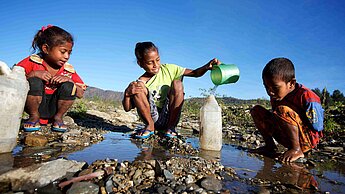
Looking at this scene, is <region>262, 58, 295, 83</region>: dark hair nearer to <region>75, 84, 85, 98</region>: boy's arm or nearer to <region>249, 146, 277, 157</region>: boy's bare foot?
<region>249, 146, 277, 157</region>: boy's bare foot

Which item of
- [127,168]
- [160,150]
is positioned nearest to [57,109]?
[160,150]

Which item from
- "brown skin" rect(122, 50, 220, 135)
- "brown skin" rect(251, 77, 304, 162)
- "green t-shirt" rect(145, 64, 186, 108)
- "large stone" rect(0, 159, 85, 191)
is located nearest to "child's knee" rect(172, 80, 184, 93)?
"brown skin" rect(122, 50, 220, 135)

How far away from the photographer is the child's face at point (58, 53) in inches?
135

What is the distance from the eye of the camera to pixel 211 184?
1663 millimetres

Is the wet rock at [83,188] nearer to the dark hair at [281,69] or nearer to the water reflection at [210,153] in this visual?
the water reflection at [210,153]

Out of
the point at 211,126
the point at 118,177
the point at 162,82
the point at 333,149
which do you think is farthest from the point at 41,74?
the point at 333,149

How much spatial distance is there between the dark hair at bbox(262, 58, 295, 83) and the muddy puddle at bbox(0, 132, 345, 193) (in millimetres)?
1053

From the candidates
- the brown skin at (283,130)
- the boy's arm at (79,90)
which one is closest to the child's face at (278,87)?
the brown skin at (283,130)

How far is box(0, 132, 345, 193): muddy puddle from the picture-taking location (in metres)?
1.84

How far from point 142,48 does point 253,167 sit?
2497 mm

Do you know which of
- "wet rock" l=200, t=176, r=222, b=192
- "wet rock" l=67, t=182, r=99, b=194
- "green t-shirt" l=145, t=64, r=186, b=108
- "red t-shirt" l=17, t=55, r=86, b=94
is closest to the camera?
"wet rock" l=67, t=182, r=99, b=194

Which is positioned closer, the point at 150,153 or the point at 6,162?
the point at 6,162

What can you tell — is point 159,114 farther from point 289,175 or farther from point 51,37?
point 289,175

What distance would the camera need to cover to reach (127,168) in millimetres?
1819
